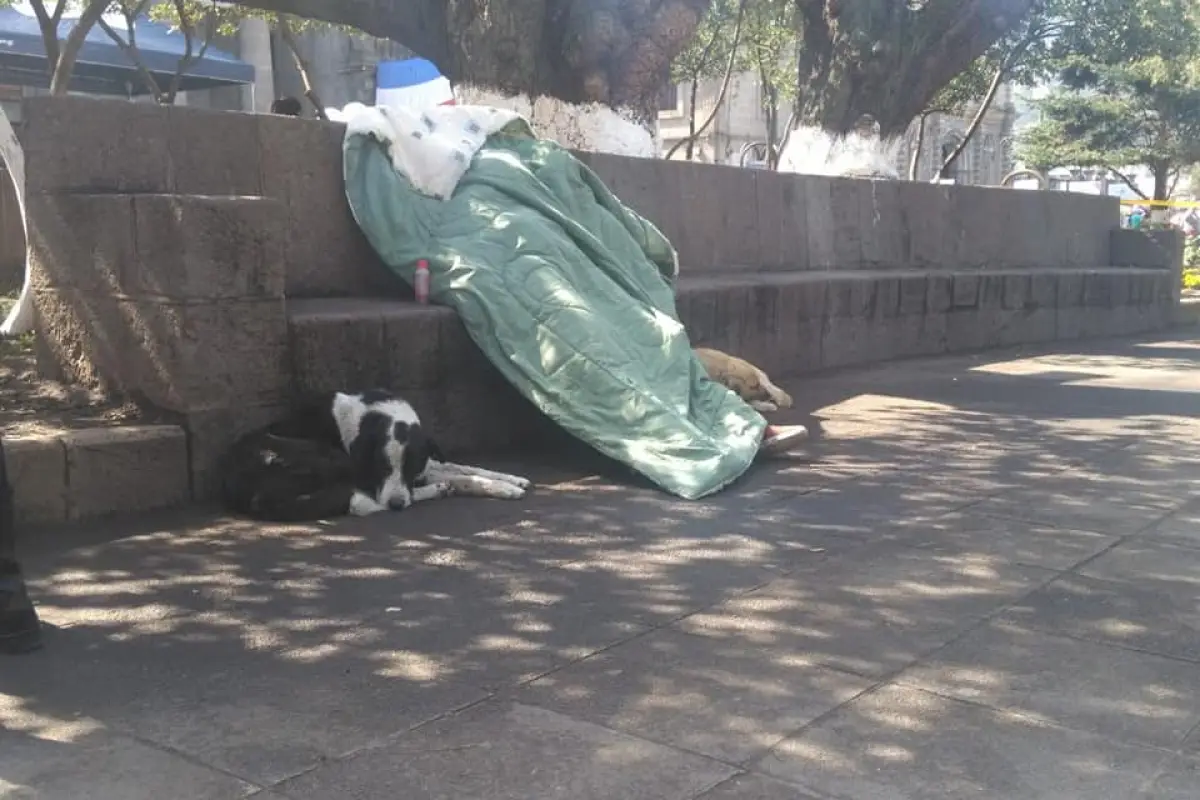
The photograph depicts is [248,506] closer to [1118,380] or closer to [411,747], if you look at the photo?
[411,747]

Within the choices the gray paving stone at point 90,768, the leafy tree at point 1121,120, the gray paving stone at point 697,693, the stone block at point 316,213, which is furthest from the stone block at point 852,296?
the leafy tree at point 1121,120

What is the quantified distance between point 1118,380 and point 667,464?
554 centimetres

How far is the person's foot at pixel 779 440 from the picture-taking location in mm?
6484

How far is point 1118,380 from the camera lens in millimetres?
9875

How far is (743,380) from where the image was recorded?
8.04 meters

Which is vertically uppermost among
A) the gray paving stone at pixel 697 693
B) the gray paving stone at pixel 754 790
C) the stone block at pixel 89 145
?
the stone block at pixel 89 145

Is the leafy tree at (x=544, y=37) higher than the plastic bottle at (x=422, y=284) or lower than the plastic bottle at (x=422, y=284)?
higher

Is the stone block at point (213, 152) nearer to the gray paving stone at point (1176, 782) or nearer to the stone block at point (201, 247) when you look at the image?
the stone block at point (201, 247)

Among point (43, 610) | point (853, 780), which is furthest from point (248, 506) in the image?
point (853, 780)

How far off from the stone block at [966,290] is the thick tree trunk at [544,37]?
13.1 feet

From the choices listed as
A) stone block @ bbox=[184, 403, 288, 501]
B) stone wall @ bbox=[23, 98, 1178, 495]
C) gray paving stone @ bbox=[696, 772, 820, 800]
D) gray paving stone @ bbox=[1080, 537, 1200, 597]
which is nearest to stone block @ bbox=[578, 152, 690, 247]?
stone wall @ bbox=[23, 98, 1178, 495]

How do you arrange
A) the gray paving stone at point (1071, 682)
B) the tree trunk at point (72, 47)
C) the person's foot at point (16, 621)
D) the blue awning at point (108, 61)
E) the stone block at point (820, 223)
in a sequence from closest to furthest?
the gray paving stone at point (1071, 682) < the person's foot at point (16, 621) < the stone block at point (820, 223) < the tree trunk at point (72, 47) < the blue awning at point (108, 61)

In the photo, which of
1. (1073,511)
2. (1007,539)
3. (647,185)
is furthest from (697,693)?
(647,185)

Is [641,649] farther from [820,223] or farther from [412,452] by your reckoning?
[820,223]
